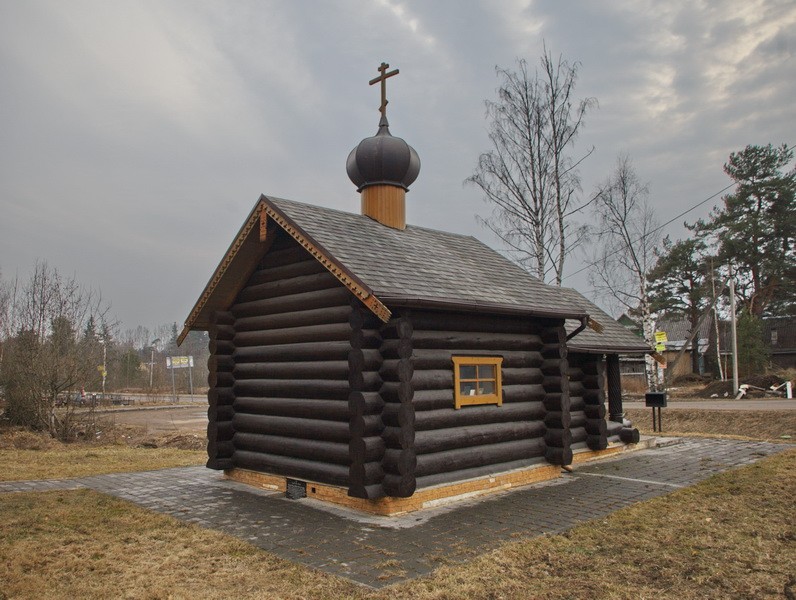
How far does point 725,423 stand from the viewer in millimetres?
20797

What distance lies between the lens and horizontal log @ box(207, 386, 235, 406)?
11.2 m

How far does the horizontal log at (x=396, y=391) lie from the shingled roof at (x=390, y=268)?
1.13 meters

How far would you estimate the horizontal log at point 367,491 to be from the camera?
8.17m

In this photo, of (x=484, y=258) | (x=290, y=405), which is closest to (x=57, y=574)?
(x=290, y=405)

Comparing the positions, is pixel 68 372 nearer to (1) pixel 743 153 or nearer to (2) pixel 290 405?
(2) pixel 290 405

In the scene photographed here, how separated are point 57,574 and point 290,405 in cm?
435

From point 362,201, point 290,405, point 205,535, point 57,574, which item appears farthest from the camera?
point 362,201

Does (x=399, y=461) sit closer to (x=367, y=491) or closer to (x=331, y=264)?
(x=367, y=491)

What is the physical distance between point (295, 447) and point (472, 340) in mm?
3323

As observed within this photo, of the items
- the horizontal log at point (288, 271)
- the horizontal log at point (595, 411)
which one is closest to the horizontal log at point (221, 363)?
the horizontal log at point (288, 271)

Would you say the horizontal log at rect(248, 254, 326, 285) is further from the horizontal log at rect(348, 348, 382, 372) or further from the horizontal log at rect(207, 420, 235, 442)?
the horizontal log at rect(207, 420, 235, 442)

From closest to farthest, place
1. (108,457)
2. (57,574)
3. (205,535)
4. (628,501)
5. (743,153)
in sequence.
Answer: (57,574)
(205,535)
(628,501)
(108,457)
(743,153)

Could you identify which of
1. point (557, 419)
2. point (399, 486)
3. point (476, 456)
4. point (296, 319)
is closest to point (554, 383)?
point (557, 419)

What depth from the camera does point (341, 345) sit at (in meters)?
9.12
